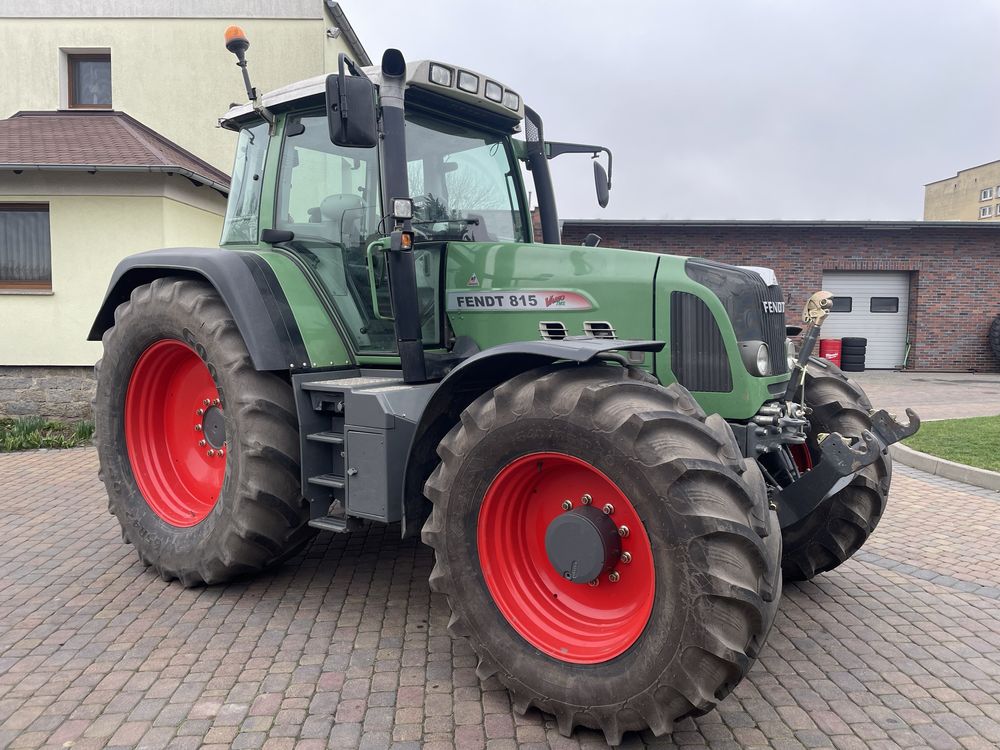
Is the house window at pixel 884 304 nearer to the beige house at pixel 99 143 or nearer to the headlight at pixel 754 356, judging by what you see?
the beige house at pixel 99 143

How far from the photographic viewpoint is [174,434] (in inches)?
193

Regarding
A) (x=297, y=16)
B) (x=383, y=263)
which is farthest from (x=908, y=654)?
(x=297, y=16)

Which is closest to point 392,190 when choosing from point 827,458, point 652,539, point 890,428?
point 652,539

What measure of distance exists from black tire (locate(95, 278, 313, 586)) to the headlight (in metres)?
2.32

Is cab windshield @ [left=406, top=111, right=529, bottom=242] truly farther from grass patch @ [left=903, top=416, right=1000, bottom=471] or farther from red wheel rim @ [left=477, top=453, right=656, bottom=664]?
grass patch @ [left=903, top=416, right=1000, bottom=471]

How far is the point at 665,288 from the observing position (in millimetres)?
3574

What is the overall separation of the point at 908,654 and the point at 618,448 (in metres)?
2.06

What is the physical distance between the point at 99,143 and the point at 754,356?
393 inches

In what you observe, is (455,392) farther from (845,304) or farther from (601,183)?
(845,304)

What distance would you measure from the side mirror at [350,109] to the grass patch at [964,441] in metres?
7.14

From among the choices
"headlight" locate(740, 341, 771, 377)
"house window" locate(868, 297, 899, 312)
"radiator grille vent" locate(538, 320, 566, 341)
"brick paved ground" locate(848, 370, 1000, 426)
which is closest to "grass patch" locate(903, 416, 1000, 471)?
"brick paved ground" locate(848, 370, 1000, 426)

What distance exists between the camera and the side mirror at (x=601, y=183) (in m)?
4.91

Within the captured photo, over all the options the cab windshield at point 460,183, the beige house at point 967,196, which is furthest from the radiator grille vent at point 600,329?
the beige house at point 967,196

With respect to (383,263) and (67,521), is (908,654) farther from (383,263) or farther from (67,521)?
(67,521)
